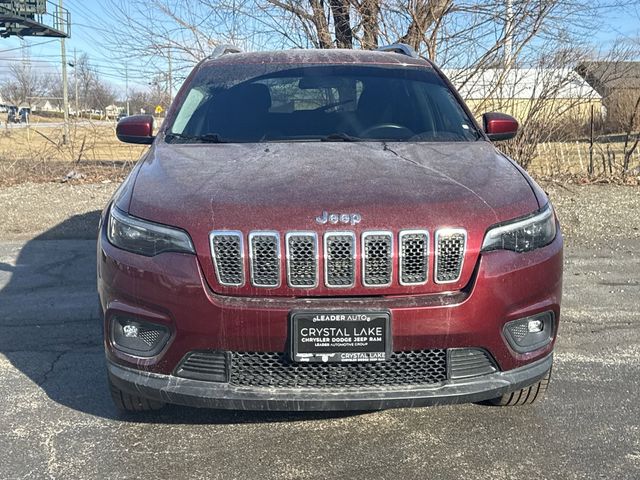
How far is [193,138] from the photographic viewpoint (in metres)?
3.95

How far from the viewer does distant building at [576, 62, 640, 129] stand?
1098 cm

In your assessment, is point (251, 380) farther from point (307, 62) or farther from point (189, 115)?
point (307, 62)

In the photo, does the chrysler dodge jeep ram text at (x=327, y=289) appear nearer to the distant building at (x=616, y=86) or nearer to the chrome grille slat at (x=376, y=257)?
the chrome grille slat at (x=376, y=257)

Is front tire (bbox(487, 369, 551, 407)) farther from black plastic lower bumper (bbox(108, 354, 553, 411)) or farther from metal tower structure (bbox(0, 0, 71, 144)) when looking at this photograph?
metal tower structure (bbox(0, 0, 71, 144))

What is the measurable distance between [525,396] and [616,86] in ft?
32.3

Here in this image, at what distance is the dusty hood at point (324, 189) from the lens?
9.14 ft

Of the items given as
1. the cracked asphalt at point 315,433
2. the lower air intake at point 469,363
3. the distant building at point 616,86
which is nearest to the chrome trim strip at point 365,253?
the lower air intake at point 469,363

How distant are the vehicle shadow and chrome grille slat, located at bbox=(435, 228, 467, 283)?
1036mm

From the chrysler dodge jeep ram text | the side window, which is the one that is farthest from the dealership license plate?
the side window

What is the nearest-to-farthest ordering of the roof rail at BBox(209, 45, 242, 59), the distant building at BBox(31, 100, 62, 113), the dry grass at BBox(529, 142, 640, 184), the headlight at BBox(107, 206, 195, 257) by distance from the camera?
1. the headlight at BBox(107, 206, 195, 257)
2. the roof rail at BBox(209, 45, 242, 59)
3. the dry grass at BBox(529, 142, 640, 184)
4. the distant building at BBox(31, 100, 62, 113)

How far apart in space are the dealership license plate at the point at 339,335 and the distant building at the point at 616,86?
937cm

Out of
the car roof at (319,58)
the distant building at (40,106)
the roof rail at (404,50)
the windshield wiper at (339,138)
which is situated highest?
the roof rail at (404,50)

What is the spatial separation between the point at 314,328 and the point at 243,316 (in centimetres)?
29


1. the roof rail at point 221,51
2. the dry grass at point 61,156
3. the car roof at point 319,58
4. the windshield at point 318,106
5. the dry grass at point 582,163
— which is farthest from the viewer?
the dry grass at point 582,163
